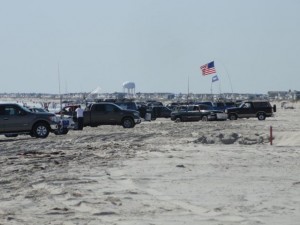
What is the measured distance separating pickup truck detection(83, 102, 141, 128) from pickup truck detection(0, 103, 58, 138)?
7700mm

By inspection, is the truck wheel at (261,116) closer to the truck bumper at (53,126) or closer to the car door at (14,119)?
the truck bumper at (53,126)

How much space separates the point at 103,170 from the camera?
14.4 m

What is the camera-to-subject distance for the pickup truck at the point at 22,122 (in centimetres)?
2827

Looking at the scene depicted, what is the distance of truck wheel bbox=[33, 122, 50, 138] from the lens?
2905cm

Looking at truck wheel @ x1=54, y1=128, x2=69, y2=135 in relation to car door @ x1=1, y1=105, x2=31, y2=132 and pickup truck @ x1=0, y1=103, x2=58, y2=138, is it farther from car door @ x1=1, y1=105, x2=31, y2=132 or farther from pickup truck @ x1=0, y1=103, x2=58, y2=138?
car door @ x1=1, y1=105, x2=31, y2=132

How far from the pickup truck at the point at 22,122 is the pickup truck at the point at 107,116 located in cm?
Result: 770

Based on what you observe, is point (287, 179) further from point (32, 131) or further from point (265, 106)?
point (265, 106)

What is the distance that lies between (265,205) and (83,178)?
4524mm

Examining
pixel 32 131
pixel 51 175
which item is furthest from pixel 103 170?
pixel 32 131
